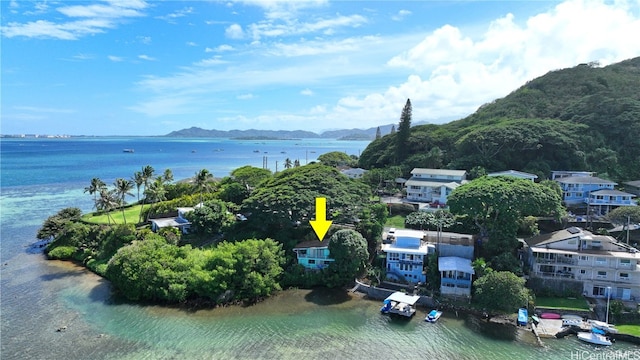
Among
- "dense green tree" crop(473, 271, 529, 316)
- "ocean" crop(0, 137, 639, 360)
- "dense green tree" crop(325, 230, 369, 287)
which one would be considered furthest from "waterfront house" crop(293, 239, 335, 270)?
"dense green tree" crop(473, 271, 529, 316)

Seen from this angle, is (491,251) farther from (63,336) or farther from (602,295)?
(63,336)

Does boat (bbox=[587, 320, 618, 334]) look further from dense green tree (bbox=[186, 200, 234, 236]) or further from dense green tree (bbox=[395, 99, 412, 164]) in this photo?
dense green tree (bbox=[395, 99, 412, 164])

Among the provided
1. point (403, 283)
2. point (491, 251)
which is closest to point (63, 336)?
point (403, 283)

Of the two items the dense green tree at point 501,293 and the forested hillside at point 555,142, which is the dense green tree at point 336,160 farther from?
the dense green tree at point 501,293

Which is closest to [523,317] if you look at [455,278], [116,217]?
[455,278]

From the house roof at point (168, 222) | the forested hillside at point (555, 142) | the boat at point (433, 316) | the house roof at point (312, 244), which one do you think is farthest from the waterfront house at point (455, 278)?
the forested hillside at point (555, 142)

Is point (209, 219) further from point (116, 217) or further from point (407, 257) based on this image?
point (407, 257)
